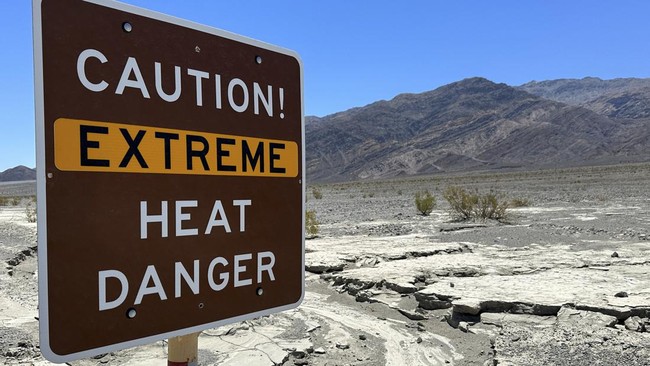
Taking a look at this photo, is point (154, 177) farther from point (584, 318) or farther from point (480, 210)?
point (480, 210)

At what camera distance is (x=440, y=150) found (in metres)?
106

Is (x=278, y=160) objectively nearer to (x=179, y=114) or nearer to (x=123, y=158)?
(x=179, y=114)

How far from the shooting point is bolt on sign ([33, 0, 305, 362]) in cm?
119

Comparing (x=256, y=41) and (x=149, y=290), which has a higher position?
(x=256, y=41)

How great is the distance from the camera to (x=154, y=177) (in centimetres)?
133

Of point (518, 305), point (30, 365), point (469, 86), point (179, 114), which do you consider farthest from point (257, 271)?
point (469, 86)

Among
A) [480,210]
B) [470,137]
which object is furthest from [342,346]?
[470,137]

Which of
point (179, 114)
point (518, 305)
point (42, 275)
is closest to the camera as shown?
point (42, 275)

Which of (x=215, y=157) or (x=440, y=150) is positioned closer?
(x=215, y=157)


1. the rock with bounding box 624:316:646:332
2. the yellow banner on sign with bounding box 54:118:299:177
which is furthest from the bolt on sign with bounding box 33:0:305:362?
the rock with bounding box 624:316:646:332

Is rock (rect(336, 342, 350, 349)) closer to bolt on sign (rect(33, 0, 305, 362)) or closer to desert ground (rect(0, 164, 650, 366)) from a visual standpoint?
desert ground (rect(0, 164, 650, 366))

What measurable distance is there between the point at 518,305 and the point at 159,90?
5.64m

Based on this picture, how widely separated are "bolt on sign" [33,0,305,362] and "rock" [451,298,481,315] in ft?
15.9

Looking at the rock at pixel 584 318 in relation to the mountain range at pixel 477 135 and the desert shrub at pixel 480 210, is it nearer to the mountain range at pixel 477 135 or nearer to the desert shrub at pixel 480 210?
the desert shrub at pixel 480 210
